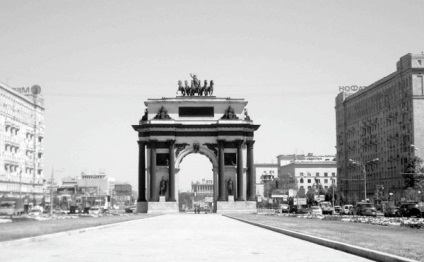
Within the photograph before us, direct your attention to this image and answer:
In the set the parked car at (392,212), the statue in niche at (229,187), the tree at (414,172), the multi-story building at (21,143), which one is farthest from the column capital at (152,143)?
the parked car at (392,212)

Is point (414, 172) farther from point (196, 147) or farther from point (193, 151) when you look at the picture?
point (193, 151)

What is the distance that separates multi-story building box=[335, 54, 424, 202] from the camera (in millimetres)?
123938

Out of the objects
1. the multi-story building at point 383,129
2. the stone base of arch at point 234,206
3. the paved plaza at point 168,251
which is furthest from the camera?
the multi-story building at point 383,129

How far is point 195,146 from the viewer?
112 metres

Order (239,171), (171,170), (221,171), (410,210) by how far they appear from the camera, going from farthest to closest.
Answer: (239,171) < (171,170) < (221,171) < (410,210)

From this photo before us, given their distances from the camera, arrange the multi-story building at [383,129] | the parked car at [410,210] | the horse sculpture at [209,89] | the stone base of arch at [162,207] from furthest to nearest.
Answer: the multi-story building at [383,129]
the horse sculpture at [209,89]
the stone base of arch at [162,207]
the parked car at [410,210]

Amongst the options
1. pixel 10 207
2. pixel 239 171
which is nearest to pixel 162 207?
pixel 239 171

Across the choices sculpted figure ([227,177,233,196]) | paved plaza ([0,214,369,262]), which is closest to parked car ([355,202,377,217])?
sculpted figure ([227,177,233,196])

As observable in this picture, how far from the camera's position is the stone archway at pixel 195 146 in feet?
362

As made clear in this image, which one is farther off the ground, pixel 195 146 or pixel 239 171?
pixel 195 146

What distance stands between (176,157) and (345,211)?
2955 cm

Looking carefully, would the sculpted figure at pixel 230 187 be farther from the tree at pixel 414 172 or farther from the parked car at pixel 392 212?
the parked car at pixel 392 212

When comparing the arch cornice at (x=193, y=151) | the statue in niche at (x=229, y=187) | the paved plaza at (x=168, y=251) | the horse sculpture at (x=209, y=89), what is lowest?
the paved plaza at (x=168, y=251)

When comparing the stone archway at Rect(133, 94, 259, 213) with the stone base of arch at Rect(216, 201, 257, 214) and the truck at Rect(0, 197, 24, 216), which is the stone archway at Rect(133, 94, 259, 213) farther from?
the truck at Rect(0, 197, 24, 216)
